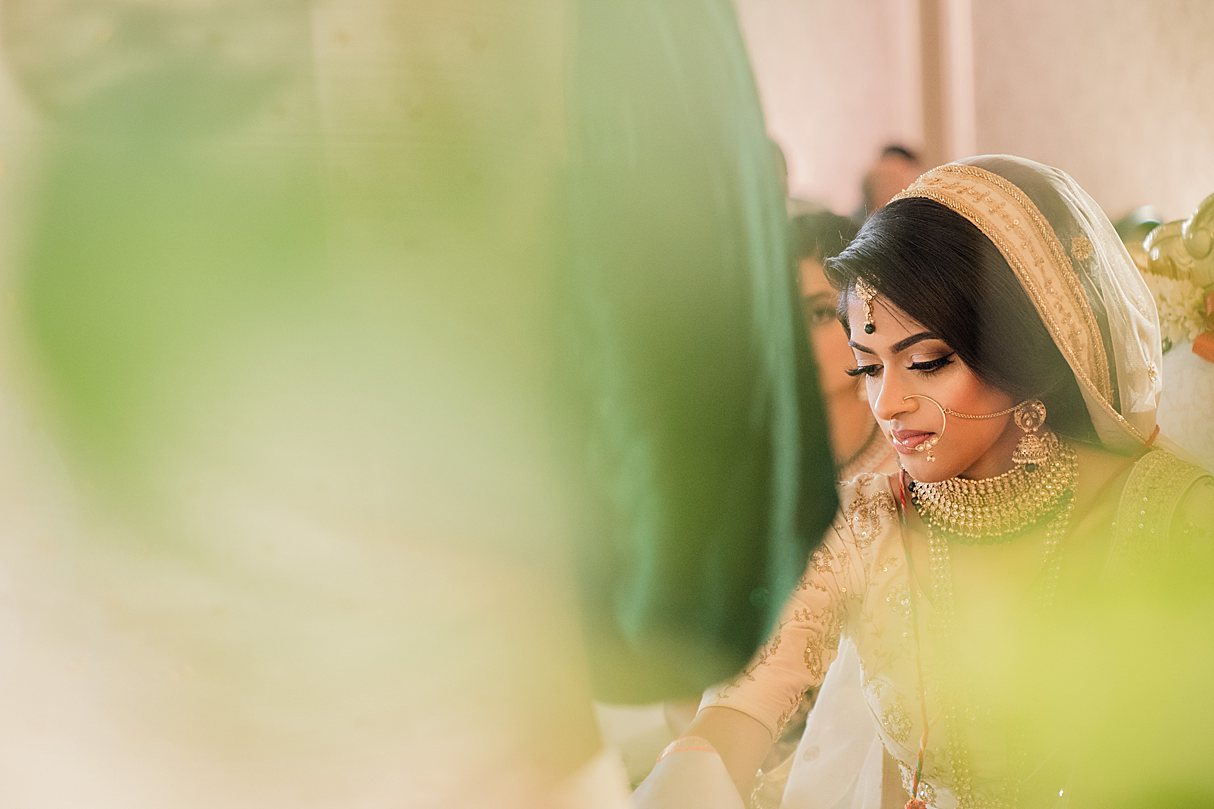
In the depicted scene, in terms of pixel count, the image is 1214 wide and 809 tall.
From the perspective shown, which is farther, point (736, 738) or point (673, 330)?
point (736, 738)

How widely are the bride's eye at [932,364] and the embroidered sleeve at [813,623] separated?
0.45ft

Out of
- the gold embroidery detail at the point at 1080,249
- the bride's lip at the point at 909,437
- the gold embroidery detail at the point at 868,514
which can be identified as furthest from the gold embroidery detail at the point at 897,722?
the gold embroidery detail at the point at 1080,249

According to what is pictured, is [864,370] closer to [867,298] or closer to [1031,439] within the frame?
[867,298]

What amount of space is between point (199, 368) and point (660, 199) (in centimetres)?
20

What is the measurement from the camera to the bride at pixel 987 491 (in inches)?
29.8

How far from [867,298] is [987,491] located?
203 mm

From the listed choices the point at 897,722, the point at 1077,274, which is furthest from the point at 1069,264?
the point at 897,722

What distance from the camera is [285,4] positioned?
38cm

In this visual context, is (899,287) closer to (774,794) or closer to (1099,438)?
(1099,438)

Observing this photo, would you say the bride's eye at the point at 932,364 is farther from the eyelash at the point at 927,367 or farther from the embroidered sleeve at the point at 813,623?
the embroidered sleeve at the point at 813,623

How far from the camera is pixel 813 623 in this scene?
84 centimetres

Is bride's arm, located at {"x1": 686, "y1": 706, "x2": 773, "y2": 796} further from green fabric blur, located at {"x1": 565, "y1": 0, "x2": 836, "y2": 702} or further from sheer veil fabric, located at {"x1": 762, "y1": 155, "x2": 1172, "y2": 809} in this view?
sheer veil fabric, located at {"x1": 762, "y1": 155, "x2": 1172, "y2": 809}

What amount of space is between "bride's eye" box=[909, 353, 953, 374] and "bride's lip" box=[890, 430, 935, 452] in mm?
47

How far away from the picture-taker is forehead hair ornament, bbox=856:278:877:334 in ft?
2.47
